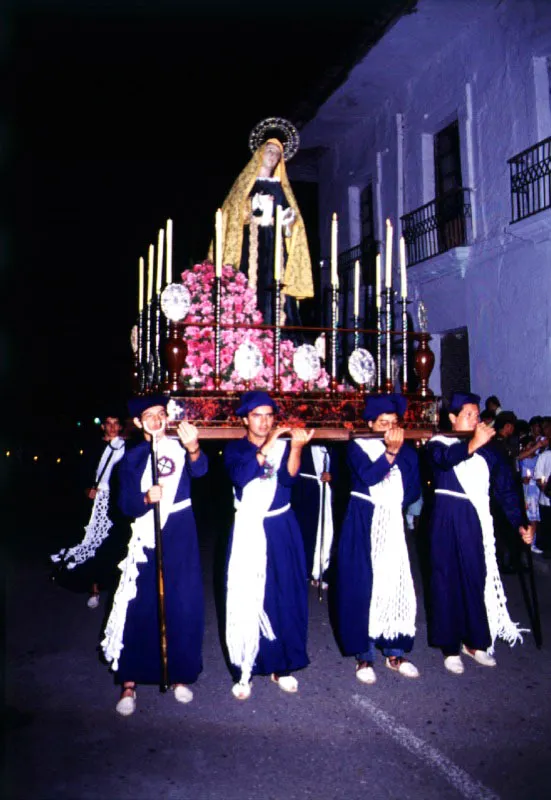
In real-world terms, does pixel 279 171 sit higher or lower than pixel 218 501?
higher

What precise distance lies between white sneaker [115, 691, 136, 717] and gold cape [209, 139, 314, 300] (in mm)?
3516

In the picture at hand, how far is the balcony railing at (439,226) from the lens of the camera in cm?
1210

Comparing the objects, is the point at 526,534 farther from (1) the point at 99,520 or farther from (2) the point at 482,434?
(1) the point at 99,520

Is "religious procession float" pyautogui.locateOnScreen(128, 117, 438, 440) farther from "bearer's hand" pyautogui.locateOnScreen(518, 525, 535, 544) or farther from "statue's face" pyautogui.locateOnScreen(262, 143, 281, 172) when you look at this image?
"bearer's hand" pyautogui.locateOnScreen(518, 525, 535, 544)

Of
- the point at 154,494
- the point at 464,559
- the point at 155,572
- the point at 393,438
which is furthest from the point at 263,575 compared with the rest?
the point at 464,559

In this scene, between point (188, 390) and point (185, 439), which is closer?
point (185, 439)

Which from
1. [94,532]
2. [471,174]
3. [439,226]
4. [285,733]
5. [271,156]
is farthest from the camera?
[439,226]

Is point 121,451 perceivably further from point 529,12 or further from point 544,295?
point 529,12

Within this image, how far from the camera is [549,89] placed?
10.5 metres

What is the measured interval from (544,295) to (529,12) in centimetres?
454

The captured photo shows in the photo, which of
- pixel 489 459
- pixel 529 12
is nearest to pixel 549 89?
pixel 529 12

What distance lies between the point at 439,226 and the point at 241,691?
10685 mm

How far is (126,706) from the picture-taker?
13.0ft

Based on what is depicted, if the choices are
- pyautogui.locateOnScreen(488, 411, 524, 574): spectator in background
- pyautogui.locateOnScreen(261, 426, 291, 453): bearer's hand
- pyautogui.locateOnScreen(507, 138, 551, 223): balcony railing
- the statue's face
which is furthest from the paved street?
pyautogui.locateOnScreen(507, 138, 551, 223): balcony railing
